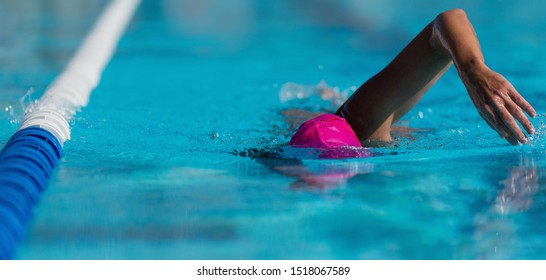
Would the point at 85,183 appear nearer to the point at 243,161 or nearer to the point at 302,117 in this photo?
the point at 243,161

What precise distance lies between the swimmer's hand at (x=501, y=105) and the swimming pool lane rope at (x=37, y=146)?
3.96ft

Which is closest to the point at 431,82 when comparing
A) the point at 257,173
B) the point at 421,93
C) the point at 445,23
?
the point at 421,93

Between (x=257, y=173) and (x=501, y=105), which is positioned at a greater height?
(x=257, y=173)

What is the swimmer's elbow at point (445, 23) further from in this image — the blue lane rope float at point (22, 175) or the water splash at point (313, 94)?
the water splash at point (313, 94)

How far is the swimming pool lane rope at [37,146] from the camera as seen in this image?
1896 mm

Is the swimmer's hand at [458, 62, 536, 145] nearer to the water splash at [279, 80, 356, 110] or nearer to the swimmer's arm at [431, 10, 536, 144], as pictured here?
the swimmer's arm at [431, 10, 536, 144]

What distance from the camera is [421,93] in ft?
8.90

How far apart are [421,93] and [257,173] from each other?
0.66 meters

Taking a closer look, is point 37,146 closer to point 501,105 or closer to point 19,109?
point 19,109

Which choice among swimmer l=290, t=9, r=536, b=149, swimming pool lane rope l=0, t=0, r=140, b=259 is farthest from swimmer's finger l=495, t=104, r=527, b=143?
swimming pool lane rope l=0, t=0, r=140, b=259

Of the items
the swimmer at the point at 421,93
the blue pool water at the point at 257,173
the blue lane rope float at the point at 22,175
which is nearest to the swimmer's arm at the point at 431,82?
the swimmer at the point at 421,93

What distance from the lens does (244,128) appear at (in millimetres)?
3477

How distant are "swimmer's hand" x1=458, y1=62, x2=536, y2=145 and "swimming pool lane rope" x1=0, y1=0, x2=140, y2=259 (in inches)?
47.5
